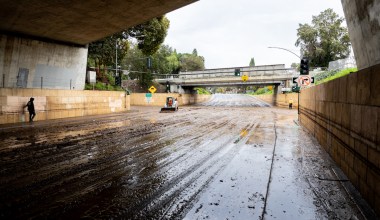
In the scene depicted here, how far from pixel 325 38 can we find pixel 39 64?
1952 inches

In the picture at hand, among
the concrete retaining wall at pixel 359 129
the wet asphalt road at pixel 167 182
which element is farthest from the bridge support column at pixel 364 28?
the wet asphalt road at pixel 167 182

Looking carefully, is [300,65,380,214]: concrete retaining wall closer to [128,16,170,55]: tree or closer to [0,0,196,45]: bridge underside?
[0,0,196,45]: bridge underside

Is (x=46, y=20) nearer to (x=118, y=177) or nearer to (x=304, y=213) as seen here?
(x=118, y=177)

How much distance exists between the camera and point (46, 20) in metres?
16.0

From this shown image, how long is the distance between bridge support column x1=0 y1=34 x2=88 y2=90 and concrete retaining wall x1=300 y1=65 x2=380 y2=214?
20.3 meters

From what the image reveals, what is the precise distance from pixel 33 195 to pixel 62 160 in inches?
103

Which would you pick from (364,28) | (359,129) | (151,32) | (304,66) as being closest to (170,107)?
(151,32)

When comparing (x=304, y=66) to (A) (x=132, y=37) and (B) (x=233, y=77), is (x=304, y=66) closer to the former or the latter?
(A) (x=132, y=37)

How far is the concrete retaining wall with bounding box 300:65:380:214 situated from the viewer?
14.1 ft

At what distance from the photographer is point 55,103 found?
67.5ft

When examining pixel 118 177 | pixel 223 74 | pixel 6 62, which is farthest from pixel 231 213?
pixel 223 74

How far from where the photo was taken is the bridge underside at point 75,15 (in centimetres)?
1339

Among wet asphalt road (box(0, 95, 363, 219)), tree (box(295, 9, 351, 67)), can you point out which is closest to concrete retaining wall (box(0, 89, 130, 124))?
wet asphalt road (box(0, 95, 363, 219))

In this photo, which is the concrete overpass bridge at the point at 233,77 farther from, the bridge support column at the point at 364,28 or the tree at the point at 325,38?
the bridge support column at the point at 364,28
